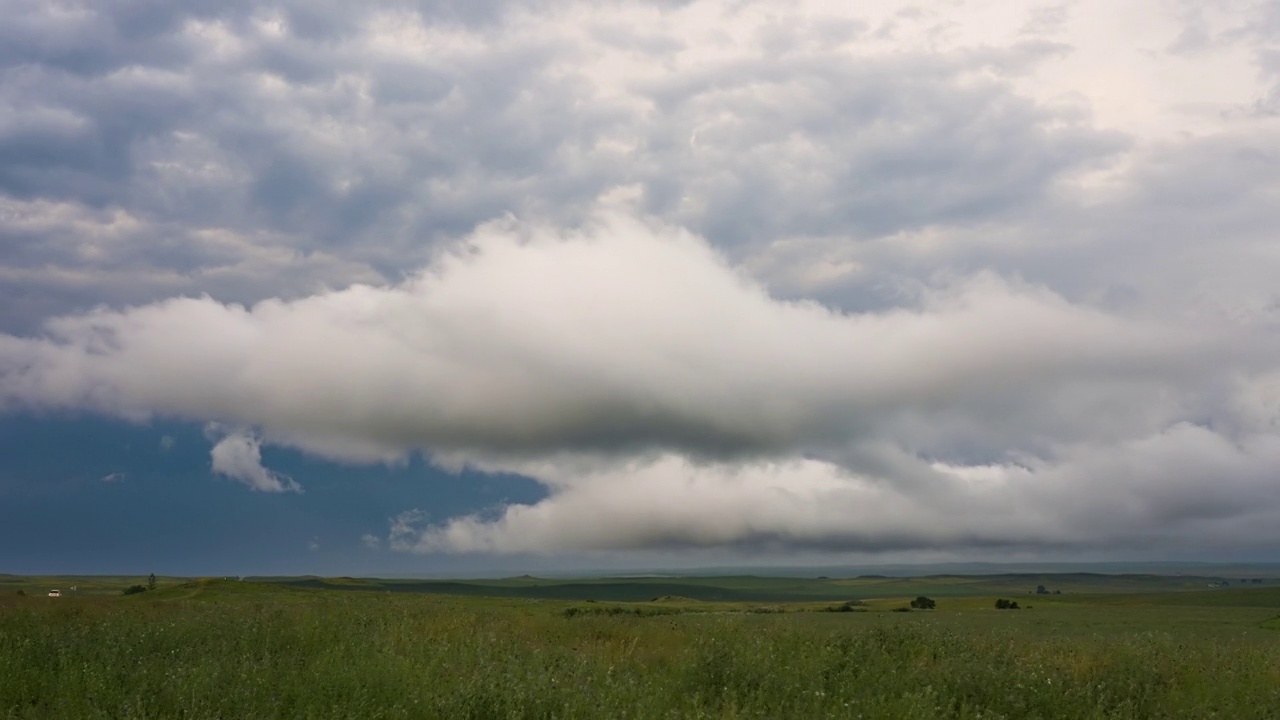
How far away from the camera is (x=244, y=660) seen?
49.4 ft

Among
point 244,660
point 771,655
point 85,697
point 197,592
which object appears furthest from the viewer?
point 197,592

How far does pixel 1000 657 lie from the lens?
18.2 m

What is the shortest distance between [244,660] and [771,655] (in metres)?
8.79

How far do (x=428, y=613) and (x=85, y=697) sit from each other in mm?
11314

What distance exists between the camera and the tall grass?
42.4 feet

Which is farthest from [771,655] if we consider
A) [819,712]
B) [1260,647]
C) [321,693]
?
[1260,647]

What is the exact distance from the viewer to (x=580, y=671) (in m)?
15.1

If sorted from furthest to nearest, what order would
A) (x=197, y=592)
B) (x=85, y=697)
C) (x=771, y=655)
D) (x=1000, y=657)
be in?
1. (x=197, y=592)
2. (x=1000, y=657)
3. (x=771, y=655)
4. (x=85, y=697)

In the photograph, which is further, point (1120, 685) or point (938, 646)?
point (938, 646)

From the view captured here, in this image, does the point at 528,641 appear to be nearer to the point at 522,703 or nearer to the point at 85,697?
the point at 522,703

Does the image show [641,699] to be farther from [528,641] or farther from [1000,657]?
[1000,657]

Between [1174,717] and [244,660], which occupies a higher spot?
[244,660]

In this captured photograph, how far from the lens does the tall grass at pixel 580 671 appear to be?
42.4ft

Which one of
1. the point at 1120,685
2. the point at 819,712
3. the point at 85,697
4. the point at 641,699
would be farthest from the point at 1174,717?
the point at 85,697
